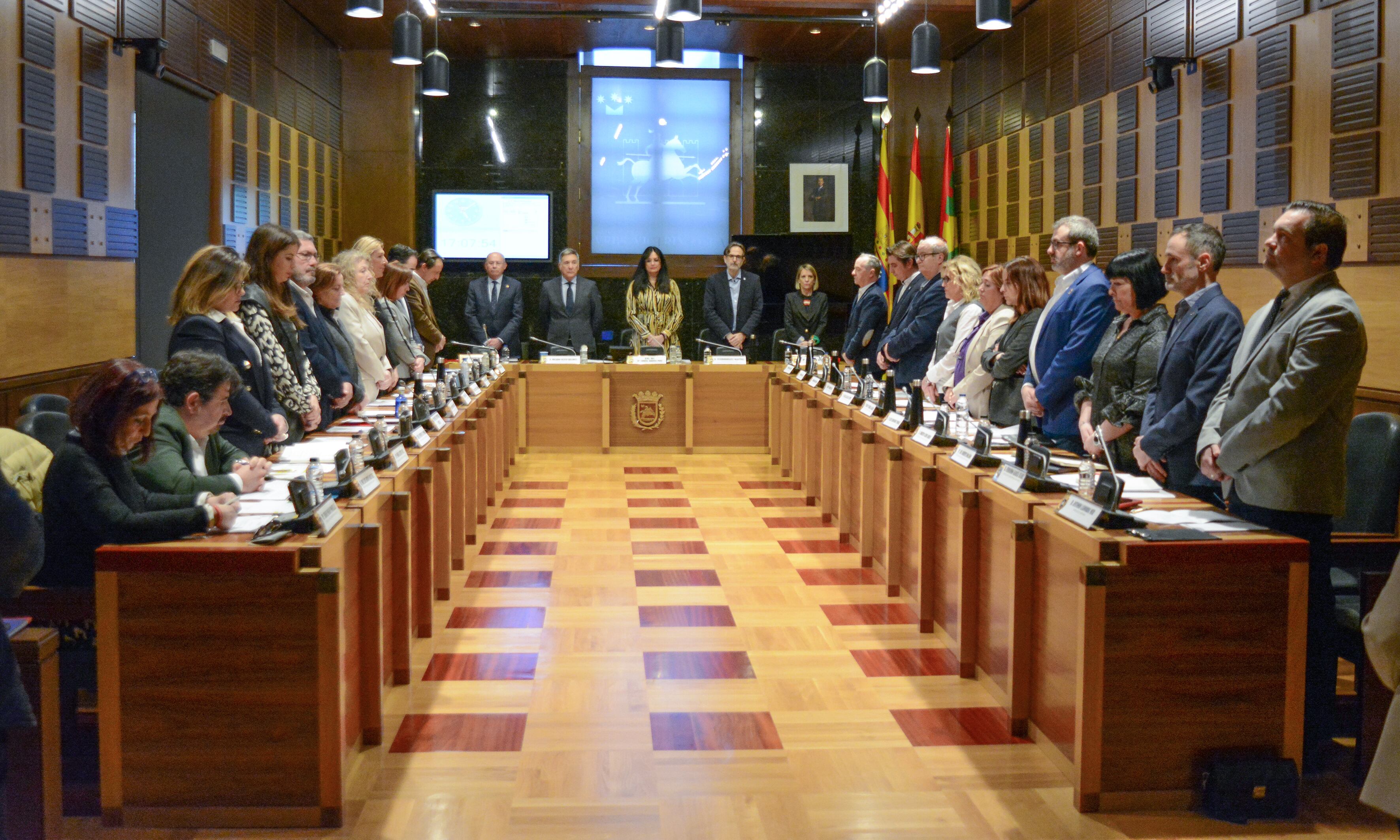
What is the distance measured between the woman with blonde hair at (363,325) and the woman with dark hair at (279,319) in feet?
3.72

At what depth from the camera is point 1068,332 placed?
4.71 metres

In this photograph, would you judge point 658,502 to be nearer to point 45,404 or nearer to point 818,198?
point 45,404

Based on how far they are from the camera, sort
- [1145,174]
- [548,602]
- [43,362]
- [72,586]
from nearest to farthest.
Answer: [72,586]
[548,602]
[43,362]
[1145,174]

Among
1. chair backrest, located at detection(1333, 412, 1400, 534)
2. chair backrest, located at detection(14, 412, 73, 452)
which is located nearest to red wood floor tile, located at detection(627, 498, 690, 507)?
chair backrest, located at detection(14, 412, 73, 452)

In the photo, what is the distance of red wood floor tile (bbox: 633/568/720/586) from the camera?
5.01 metres

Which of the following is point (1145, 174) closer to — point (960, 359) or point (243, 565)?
point (960, 359)

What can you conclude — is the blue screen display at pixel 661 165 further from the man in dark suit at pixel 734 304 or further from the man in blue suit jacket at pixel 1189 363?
the man in blue suit jacket at pixel 1189 363

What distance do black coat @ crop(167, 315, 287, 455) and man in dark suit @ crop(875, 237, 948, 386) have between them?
3527 millimetres

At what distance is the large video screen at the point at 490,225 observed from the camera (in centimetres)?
1116

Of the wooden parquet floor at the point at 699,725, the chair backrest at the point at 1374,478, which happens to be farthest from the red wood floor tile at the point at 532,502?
the chair backrest at the point at 1374,478

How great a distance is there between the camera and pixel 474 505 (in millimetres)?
5957

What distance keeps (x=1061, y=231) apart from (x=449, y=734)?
118 inches

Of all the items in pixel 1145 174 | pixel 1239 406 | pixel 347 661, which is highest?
pixel 1145 174

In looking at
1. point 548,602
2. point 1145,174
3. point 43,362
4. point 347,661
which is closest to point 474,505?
point 548,602
